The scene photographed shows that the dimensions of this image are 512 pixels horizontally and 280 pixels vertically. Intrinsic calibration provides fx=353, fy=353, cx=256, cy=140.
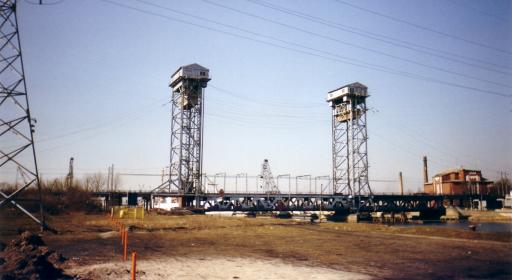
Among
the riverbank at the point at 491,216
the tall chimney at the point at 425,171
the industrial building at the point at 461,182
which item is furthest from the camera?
the tall chimney at the point at 425,171

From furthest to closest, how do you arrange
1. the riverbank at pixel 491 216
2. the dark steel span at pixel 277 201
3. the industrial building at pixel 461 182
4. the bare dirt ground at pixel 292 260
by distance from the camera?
the industrial building at pixel 461 182 → the riverbank at pixel 491 216 → the dark steel span at pixel 277 201 → the bare dirt ground at pixel 292 260

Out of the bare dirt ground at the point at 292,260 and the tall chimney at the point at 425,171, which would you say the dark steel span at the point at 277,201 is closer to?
the tall chimney at the point at 425,171

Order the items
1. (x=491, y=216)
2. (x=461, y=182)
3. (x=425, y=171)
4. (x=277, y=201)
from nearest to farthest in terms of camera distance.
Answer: (x=277, y=201) → (x=491, y=216) → (x=461, y=182) → (x=425, y=171)

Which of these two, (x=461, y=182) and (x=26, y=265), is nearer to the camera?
(x=26, y=265)

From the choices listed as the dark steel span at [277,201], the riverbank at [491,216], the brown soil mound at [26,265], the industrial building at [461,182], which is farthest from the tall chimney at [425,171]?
the brown soil mound at [26,265]

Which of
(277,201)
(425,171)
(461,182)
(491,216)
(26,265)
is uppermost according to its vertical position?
(425,171)

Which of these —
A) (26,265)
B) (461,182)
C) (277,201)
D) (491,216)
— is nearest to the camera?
(26,265)

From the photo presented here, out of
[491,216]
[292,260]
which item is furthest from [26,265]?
[491,216]

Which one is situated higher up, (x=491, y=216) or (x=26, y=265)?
(x=26, y=265)

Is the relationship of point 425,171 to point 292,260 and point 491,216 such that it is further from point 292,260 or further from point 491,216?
point 292,260

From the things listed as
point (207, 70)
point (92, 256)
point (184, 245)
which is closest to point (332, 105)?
point (207, 70)

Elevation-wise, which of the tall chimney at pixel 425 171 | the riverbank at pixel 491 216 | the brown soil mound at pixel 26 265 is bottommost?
the riverbank at pixel 491 216

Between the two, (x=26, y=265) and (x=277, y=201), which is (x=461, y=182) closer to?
(x=277, y=201)

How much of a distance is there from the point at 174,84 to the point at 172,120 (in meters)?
8.29
